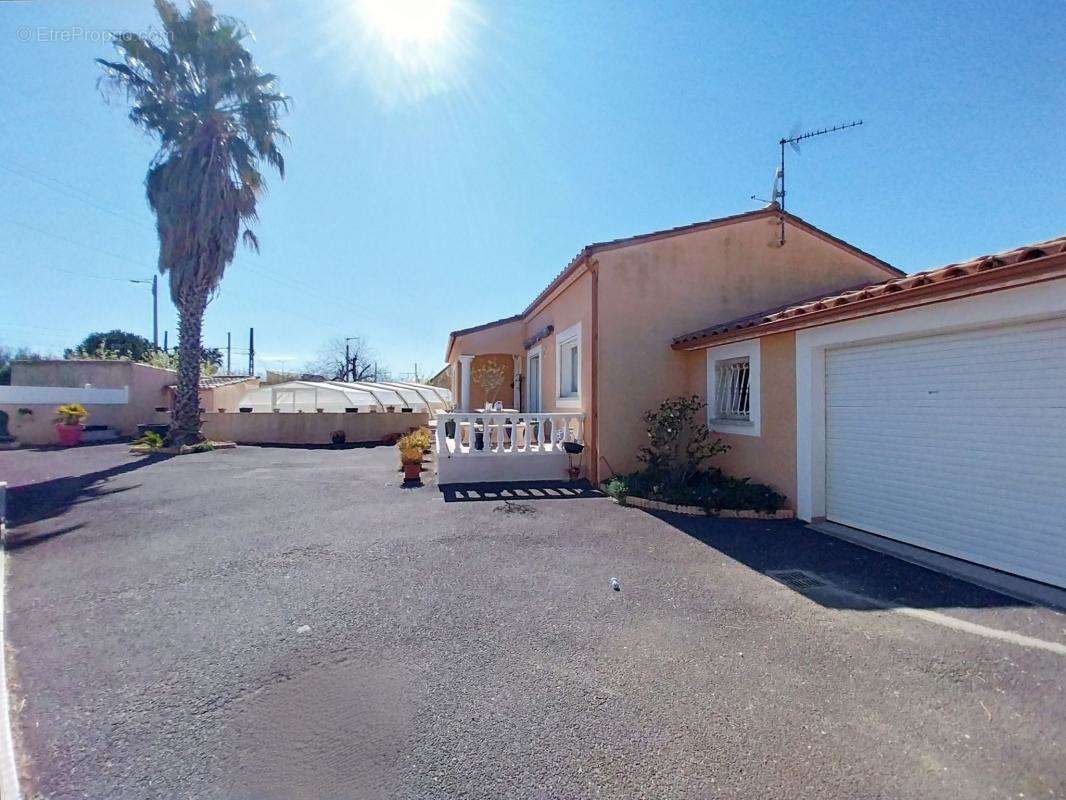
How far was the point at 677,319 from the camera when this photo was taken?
9867 millimetres

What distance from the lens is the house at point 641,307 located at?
9.55 meters

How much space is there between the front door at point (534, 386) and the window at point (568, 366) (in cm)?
233

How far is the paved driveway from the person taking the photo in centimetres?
245

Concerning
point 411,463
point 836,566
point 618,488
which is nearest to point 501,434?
point 411,463

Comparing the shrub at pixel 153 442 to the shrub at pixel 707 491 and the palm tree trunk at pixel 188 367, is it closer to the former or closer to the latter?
the palm tree trunk at pixel 188 367

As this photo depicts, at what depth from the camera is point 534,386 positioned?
49.7ft

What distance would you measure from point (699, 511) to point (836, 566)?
2424 millimetres

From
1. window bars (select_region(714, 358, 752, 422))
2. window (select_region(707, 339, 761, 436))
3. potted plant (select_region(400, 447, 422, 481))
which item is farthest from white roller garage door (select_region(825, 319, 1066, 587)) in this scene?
potted plant (select_region(400, 447, 422, 481))

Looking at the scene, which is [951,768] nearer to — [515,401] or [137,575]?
[137,575]

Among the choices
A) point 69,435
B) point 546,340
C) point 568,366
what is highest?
point 546,340

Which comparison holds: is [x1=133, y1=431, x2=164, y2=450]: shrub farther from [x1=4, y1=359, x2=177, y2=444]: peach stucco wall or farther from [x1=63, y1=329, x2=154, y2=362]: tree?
[x1=63, y1=329, x2=154, y2=362]: tree

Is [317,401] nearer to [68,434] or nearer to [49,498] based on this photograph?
[68,434]

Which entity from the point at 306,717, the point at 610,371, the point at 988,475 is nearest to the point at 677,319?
the point at 610,371

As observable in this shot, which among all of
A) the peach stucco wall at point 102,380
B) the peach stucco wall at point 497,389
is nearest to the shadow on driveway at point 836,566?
the peach stucco wall at point 497,389
